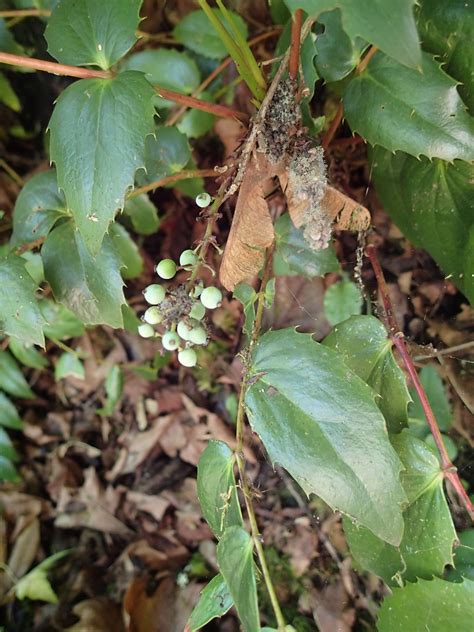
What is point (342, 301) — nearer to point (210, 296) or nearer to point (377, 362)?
point (377, 362)

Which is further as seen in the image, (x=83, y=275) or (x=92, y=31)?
(x=83, y=275)

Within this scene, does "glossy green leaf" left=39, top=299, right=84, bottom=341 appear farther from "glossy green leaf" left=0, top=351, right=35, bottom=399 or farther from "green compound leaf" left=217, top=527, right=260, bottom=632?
"green compound leaf" left=217, top=527, right=260, bottom=632

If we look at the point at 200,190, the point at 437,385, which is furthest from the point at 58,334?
the point at 437,385

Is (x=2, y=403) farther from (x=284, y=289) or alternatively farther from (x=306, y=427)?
(x=306, y=427)

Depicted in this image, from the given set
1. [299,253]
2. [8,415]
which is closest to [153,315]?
[299,253]

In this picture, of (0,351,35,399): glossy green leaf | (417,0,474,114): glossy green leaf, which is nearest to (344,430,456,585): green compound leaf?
(417,0,474,114): glossy green leaf

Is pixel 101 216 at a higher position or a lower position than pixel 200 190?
higher

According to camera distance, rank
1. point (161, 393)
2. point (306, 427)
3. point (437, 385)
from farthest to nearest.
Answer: point (161, 393) < point (437, 385) < point (306, 427)
